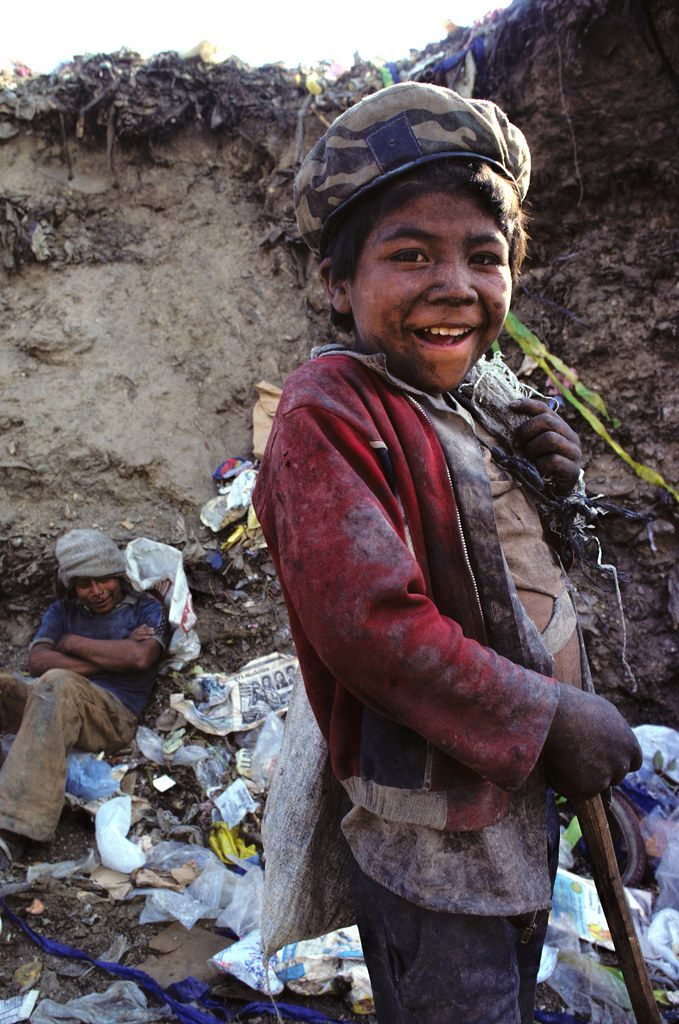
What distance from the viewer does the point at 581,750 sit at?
968mm

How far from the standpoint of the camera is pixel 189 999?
236cm

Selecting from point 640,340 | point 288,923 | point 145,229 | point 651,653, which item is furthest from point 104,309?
point 288,923

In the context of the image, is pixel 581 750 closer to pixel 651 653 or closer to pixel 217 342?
pixel 651 653

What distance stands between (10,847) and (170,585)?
1893mm

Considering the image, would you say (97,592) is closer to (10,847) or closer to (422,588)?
(10,847)

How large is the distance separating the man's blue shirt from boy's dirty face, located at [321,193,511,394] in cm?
366

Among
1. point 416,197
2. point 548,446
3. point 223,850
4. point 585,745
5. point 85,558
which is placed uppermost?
point 416,197

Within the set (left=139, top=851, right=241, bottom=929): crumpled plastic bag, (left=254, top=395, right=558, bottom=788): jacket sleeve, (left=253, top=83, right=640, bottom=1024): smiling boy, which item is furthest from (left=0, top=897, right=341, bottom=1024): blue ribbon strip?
(left=254, top=395, right=558, bottom=788): jacket sleeve

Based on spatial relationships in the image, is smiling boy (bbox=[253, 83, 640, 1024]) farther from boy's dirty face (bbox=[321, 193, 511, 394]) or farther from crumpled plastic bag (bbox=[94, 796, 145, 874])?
crumpled plastic bag (bbox=[94, 796, 145, 874])

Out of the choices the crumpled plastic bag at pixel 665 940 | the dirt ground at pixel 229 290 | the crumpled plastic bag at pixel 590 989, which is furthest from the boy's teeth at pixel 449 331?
the dirt ground at pixel 229 290

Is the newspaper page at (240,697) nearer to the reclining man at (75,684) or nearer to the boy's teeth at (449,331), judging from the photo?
the reclining man at (75,684)

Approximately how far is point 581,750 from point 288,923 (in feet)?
2.52

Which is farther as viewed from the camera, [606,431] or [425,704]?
[606,431]

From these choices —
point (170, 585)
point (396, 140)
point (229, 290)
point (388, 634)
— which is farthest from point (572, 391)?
point (388, 634)
